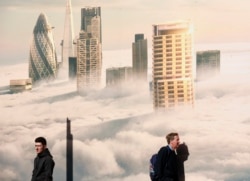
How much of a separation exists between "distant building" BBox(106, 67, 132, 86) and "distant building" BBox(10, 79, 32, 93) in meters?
1.05

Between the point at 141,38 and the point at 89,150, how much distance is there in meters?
1.29

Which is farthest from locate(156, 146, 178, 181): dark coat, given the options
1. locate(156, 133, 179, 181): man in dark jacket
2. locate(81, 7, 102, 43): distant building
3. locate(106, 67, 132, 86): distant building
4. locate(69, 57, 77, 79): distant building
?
locate(69, 57, 77, 79): distant building

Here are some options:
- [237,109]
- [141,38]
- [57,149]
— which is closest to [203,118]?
[237,109]

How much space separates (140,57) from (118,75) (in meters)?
0.39

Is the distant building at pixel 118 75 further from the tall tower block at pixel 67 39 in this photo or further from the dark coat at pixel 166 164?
the dark coat at pixel 166 164

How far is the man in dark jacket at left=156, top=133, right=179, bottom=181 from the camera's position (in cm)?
627

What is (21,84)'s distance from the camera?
407 inches

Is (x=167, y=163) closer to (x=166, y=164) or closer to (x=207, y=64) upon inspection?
(x=166, y=164)

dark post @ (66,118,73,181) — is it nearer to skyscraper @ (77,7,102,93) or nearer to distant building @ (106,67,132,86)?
skyscraper @ (77,7,102,93)

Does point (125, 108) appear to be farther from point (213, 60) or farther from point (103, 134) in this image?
point (213, 60)

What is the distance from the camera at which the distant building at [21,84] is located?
404 inches

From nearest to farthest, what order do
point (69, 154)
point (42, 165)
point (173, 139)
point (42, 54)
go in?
point (42, 165)
point (173, 139)
point (69, 154)
point (42, 54)

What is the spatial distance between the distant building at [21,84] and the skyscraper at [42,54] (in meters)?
Result: 0.07

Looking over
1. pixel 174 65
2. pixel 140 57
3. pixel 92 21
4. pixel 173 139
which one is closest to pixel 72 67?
pixel 92 21
